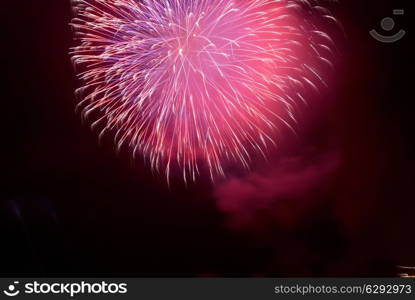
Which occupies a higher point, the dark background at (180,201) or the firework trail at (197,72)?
the firework trail at (197,72)

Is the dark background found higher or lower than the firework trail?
lower

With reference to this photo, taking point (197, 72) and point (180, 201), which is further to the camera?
point (180, 201)

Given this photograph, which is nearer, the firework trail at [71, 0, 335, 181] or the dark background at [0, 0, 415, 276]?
the firework trail at [71, 0, 335, 181]

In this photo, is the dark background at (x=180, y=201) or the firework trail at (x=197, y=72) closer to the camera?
the firework trail at (x=197, y=72)

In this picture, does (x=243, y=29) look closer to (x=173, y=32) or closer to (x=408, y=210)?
(x=173, y=32)

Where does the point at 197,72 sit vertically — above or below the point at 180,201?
above
